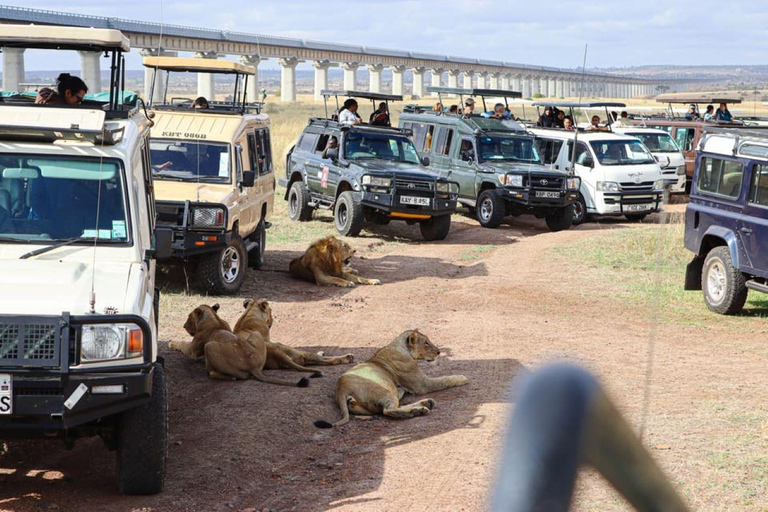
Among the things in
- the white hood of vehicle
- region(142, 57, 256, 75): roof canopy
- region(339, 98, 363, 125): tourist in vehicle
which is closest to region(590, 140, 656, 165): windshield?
region(339, 98, 363, 125): tourist in vehicle

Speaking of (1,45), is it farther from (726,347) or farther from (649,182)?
(649,182)

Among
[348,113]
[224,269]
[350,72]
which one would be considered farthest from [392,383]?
[350,72]

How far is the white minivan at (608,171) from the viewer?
21141 millimetres

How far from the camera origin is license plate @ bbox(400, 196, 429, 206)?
55.7 ft

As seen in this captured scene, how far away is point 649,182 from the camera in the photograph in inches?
850

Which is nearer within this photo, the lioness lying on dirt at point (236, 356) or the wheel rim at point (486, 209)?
the lioness lying on dirt at point (236, 356)

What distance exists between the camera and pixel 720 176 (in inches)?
458

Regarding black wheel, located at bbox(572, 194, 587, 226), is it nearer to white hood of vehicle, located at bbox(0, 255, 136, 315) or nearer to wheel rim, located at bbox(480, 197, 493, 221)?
wheel rim, located at bbox(480, 197, 493, 221)

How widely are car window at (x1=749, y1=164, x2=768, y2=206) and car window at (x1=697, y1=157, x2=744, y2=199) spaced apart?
186 millimetres

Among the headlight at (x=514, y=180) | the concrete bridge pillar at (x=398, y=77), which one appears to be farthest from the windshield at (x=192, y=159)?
the concrete bridge pillar at (x=398, y=77)

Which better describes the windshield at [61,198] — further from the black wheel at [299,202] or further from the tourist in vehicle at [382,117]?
the tourist in vehicle at [382,117]

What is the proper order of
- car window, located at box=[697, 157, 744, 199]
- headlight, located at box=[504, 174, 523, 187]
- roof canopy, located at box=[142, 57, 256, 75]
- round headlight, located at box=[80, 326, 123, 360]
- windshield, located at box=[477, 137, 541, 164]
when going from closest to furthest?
round headlight, located at box=[80, 326, 123, 360] → car window, located at box=[697, 157, 744, 199] → roof canopy, located at box=[142, 57, 256, 75] → headlight, located at box=[504, 174, 523, 187] → windshield, located at box=[477, 137, 541, 164]

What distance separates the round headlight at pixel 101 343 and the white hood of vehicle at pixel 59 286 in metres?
0.11

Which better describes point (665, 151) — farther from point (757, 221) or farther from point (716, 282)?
point (757, 221)
